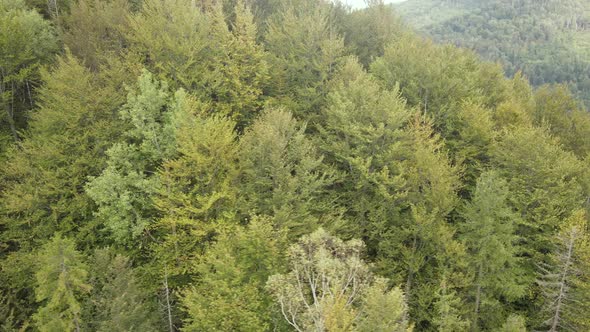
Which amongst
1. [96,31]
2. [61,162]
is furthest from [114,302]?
[96,31]

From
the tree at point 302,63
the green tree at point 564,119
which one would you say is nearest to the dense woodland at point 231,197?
the tree at point 302,63

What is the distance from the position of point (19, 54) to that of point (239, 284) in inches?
1172

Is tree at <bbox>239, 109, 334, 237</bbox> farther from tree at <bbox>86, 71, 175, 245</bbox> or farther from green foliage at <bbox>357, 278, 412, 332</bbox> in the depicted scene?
green foliage at <bbox>357, 278, 412, 332</bbox>

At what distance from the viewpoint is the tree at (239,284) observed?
64.2 feet

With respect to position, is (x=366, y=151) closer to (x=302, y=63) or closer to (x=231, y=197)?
(x=231, y=197)

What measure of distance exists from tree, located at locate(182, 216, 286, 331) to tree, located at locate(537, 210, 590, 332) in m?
17.8

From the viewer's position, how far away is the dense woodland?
2144 cm

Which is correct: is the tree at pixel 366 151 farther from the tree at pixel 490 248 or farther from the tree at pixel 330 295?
the tree at pixel 330 295

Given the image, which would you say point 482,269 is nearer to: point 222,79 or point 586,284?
point 586,284

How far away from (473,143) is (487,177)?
393 inches

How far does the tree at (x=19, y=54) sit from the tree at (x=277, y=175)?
2045 centimetres

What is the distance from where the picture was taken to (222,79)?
33.4 meters

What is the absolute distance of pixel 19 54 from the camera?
112 feet

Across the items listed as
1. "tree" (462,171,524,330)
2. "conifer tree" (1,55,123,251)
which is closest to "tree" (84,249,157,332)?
"conifer tree" (1,55,123,251)
